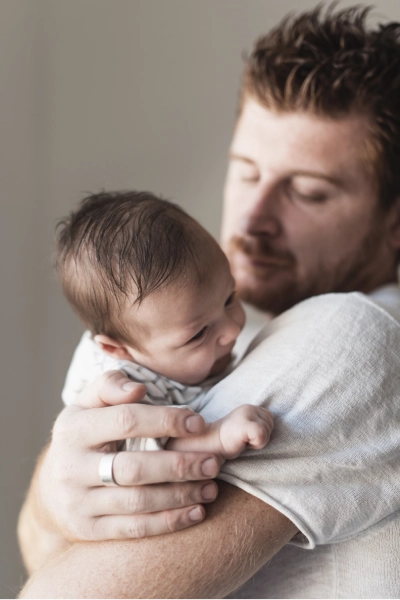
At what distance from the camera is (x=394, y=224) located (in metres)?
1.76

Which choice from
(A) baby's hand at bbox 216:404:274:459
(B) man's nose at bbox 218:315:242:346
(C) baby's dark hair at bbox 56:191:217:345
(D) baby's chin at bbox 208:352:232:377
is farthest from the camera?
(D) baby's chin at bbox 208:352:232:377

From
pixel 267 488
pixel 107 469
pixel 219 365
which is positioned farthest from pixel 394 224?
pixel 107 469

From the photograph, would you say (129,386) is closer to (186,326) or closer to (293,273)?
(186,326)

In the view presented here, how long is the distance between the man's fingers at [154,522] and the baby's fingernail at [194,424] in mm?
108

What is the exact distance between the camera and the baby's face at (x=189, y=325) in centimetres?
96

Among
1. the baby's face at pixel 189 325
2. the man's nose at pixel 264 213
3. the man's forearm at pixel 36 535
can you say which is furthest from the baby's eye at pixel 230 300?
the man's nose at pixel 264 213

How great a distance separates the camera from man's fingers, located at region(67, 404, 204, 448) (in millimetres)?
839

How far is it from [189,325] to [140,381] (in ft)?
0.38

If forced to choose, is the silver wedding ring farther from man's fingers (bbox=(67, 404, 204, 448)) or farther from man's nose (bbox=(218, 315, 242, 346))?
man's nose (bbox=(218, 315, 242, 346))

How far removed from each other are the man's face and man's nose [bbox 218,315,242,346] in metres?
0.66

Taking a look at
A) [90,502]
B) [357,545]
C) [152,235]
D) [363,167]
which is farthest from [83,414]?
[363,167]

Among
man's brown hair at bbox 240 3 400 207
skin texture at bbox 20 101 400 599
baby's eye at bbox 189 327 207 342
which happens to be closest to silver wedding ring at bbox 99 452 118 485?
baby's eye at bbox 189 327 207 342

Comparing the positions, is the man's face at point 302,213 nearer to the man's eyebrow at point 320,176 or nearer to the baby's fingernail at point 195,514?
the man's eyebrow at point 320,176

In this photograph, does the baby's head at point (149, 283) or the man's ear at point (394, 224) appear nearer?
the baby's head at point (149, 283)
